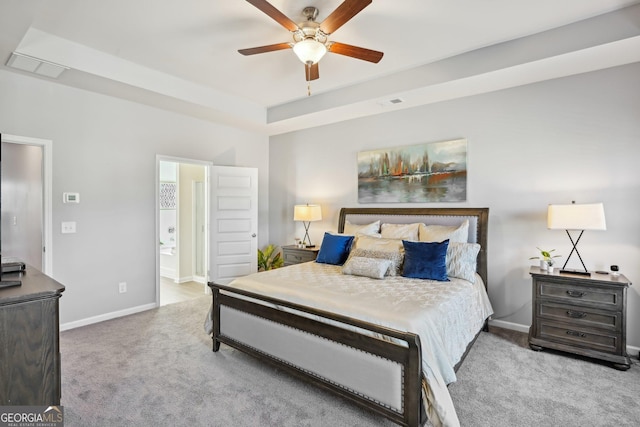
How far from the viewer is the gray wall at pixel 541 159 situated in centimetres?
309

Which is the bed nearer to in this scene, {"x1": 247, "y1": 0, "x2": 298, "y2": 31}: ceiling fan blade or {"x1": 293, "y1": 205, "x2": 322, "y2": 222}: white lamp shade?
{"x1": 293, "y1": 205, "x2": 322, "y2": 222}: white lamp shade

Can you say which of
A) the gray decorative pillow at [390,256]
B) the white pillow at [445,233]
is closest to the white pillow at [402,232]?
the white pillow at [445,233]

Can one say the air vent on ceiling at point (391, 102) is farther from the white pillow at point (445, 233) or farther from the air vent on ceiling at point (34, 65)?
the air vent on ceiling at point (34, 65)

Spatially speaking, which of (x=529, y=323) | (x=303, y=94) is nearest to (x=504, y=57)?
(x=303, y=94)

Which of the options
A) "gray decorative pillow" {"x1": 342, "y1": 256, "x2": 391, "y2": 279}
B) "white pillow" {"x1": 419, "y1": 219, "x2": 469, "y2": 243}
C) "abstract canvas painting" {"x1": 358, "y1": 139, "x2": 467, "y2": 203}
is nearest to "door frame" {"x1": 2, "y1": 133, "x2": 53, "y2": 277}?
"gray decorative pillow" {"x1": 342, "y1": 256, "x2": 391, "y2": 279}

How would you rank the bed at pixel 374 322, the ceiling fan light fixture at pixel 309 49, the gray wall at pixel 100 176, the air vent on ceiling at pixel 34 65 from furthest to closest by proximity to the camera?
1. the gray wall at pixel 100 176
2. the air vent on ceiling at pixel 34 65
3. the ceiling fan light fixture at pixel 309 49
4. the bed at pixel 374 322

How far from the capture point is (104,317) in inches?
156

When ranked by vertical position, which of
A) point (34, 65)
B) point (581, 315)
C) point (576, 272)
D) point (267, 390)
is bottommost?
point (267, 390)

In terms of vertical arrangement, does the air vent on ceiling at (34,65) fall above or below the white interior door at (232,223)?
above

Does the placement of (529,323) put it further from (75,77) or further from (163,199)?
(163,199)

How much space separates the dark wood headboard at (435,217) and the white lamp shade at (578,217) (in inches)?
27.9

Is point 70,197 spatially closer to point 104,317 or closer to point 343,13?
point 104,317

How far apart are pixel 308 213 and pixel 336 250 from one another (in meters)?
1.14

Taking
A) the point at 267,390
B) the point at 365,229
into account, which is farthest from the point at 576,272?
the point at 267,390
